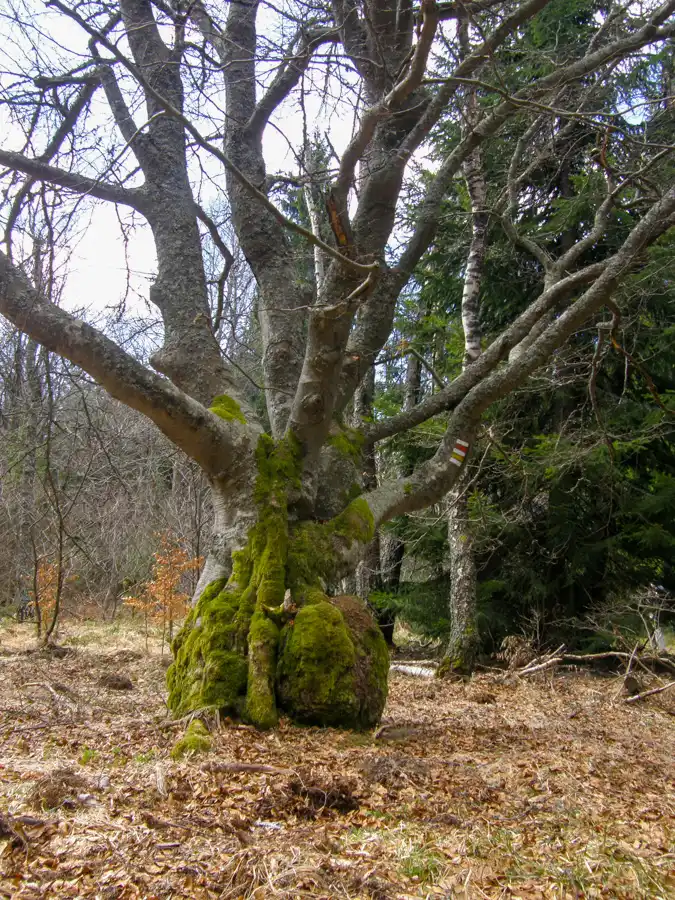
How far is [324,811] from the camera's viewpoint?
2.59m

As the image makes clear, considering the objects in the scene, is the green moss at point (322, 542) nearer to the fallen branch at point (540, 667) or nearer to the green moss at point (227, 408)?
the green moss at point (227, 408)

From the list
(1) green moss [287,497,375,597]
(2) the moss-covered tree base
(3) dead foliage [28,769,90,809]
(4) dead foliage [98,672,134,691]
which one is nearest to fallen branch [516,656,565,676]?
(1) green moss [287,497,375,597]

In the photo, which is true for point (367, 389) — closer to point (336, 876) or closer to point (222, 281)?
point (222, 281)

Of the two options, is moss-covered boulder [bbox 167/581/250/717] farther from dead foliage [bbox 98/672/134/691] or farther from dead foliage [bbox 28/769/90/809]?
dead foliage [bbox 98/672/134/691]

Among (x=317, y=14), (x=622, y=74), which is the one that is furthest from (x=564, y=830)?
(x=622, y=74)

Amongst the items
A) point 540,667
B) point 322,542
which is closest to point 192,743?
point 322,542

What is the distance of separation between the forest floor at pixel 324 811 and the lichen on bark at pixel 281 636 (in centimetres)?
18

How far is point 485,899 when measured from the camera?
6.26 ft

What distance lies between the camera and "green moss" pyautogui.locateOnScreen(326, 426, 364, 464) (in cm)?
523

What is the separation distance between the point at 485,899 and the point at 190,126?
374 centimetres

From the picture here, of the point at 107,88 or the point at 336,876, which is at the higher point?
the point at 107,88

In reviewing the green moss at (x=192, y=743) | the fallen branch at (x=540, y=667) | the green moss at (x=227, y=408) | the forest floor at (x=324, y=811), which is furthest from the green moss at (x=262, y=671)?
the fallen branch at (x=540, y=667)

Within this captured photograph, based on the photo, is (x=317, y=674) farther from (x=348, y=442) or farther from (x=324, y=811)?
(x=348, y=442)

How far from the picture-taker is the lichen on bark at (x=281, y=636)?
3.78m
